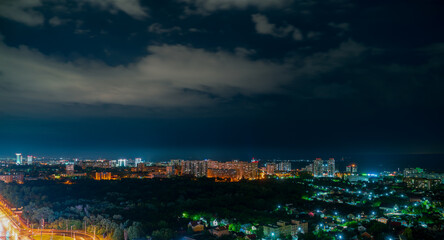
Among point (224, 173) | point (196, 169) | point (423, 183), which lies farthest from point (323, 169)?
point (196, 169)

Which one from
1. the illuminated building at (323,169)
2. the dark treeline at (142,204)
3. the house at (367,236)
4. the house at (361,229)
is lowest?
the illuminated building at (323,169)

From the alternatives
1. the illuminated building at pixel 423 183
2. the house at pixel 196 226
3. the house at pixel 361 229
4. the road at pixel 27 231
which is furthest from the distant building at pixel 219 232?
the illuminated building at pixel 423 183

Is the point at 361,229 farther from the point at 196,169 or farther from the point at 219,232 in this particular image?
the point at 196,169

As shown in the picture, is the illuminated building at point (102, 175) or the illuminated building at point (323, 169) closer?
the illuminated building at point (102, 175)

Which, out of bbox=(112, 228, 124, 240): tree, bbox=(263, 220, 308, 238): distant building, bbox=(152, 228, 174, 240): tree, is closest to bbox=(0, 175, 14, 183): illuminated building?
bbox=(112, 228, 124, 240): tree

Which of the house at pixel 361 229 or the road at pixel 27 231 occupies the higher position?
the house at pixel 361 229

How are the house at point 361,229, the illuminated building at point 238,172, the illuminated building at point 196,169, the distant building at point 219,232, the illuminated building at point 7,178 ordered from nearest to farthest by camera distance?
the distant building at point 219,232
the house at point 361,229
the illuminated building at point 7,178
the illuminated building at point 238,172
the illuminated building at point 196,169

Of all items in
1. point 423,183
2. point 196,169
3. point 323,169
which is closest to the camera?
point 423,183

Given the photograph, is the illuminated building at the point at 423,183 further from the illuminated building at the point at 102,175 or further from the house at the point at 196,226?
the illuminated building at the point at 102,175

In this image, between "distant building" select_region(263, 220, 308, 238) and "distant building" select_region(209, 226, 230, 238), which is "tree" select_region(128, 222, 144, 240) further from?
"distant building" select_region(263, 220, 308, 238)

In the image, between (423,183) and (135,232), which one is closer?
(135,232)

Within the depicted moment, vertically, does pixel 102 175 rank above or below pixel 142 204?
below
